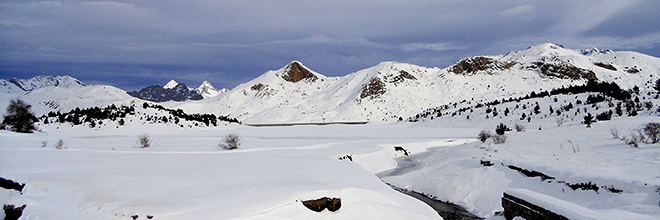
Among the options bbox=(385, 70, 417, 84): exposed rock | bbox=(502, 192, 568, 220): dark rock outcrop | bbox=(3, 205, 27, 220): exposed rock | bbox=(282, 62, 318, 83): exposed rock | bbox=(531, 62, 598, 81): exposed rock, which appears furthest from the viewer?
bbox=(282, 62, 318, 83): exposed rock

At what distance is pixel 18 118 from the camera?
883 inches

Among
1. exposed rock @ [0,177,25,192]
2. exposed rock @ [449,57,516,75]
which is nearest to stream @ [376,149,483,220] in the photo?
exposed rock @ [0,177,25,192]

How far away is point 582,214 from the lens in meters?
4.73

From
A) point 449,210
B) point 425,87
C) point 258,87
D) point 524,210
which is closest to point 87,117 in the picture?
point 449,210

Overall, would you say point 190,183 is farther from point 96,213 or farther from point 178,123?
point 178,123

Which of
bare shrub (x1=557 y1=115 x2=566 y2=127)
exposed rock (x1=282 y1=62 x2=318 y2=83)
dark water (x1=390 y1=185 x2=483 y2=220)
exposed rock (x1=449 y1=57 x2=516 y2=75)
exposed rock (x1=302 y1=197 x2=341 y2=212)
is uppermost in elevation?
exposed rock (x1=282 y1=62 x2=318 y2=83)

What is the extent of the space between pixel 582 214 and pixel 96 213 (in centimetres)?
834

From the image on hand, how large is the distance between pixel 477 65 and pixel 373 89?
3230 cm

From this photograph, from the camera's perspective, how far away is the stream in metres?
9.23

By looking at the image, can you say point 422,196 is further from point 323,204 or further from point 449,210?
point 323,204

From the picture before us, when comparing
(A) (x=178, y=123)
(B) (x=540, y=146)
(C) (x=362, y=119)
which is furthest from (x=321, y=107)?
(B) (x=540, y=146)

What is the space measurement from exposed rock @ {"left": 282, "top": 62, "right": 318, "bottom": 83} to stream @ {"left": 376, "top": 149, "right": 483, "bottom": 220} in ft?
328

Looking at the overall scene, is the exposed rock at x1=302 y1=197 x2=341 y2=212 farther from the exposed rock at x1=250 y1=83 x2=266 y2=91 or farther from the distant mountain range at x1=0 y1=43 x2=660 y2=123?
the exposed rock at x1=250 y1=83 x2=266 y2=91

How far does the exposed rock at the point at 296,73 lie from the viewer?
11744 cm
